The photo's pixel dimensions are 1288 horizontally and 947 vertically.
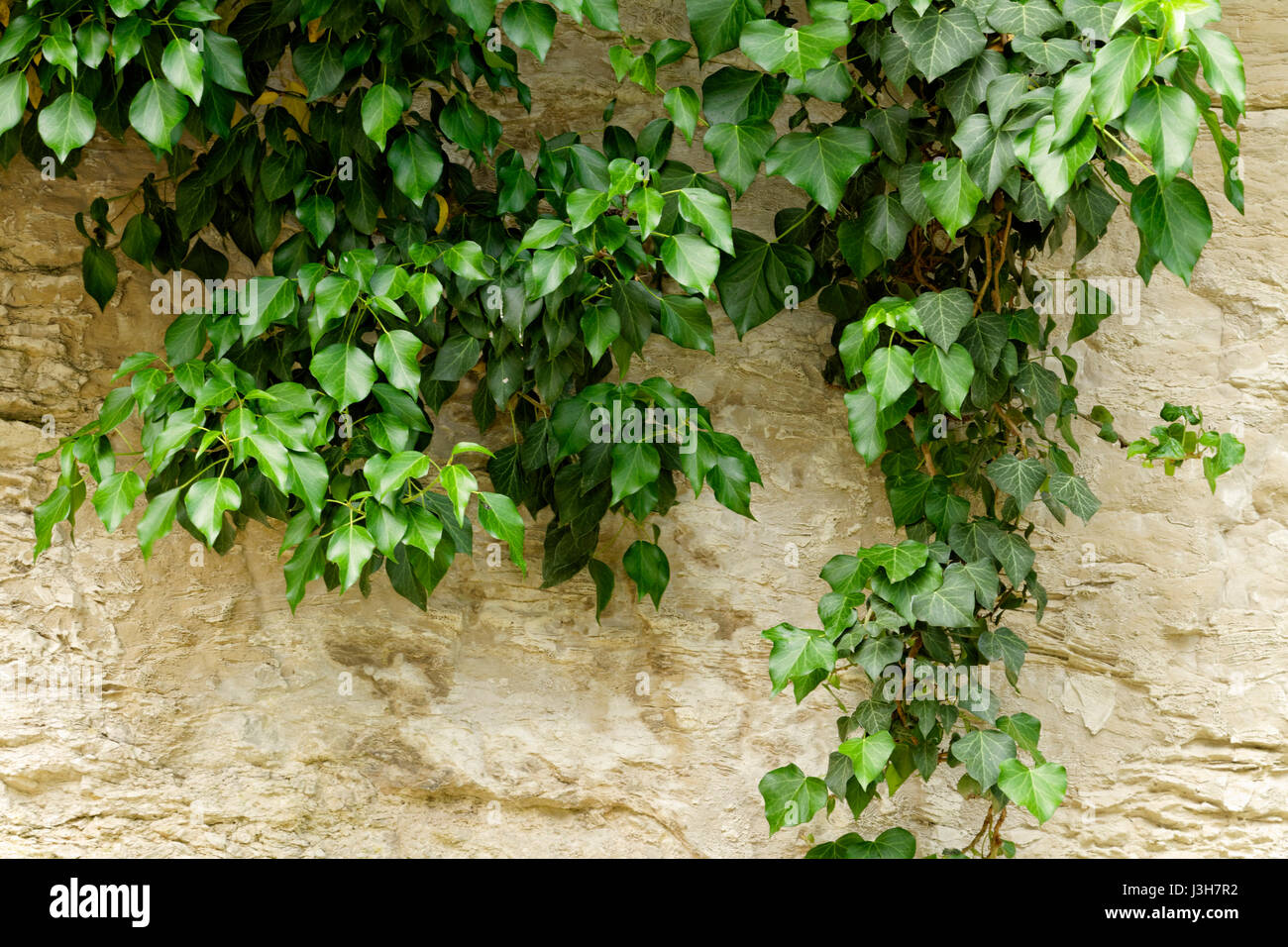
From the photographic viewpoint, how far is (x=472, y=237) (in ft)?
5.96

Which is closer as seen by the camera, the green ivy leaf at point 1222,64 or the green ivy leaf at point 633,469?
the green ivy leaf at point 1222,64

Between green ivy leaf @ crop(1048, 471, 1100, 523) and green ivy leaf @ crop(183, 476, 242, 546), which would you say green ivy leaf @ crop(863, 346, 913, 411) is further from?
green ivy leaf @ crop(183, 476, 242, 546)

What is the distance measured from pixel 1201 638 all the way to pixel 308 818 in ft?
5.87

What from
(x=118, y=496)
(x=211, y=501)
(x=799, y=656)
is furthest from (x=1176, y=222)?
(x=118, y=496)

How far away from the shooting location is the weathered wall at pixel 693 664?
2088 millimetres

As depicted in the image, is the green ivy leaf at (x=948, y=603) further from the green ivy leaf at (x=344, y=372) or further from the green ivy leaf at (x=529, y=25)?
the green ivy leaf at (x=529, y=25)

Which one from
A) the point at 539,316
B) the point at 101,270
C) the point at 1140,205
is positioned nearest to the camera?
the point at 1140,205

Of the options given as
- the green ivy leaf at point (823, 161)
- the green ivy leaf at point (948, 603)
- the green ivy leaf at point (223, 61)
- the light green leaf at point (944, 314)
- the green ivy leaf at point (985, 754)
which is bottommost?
the green ivy leaf at point (985, 754)

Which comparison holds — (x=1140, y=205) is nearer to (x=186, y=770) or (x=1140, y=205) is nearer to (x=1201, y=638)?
(x=1201, y=638)

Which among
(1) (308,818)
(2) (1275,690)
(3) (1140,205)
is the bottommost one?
(1) (308,818)

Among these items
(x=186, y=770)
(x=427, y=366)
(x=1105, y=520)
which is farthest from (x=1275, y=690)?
(x=186, y=770)

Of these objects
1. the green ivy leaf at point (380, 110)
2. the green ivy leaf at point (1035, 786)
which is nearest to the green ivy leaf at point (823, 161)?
the green ivy leaf at point (380, 110)

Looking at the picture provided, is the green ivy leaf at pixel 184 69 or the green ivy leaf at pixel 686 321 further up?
the green ivy leaf at pixel 184 69

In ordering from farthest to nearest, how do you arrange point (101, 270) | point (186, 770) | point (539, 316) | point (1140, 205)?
1. point (186, 770)
2. point (101, 270)
3. point (539, 316)
4. point (1140, 205)
